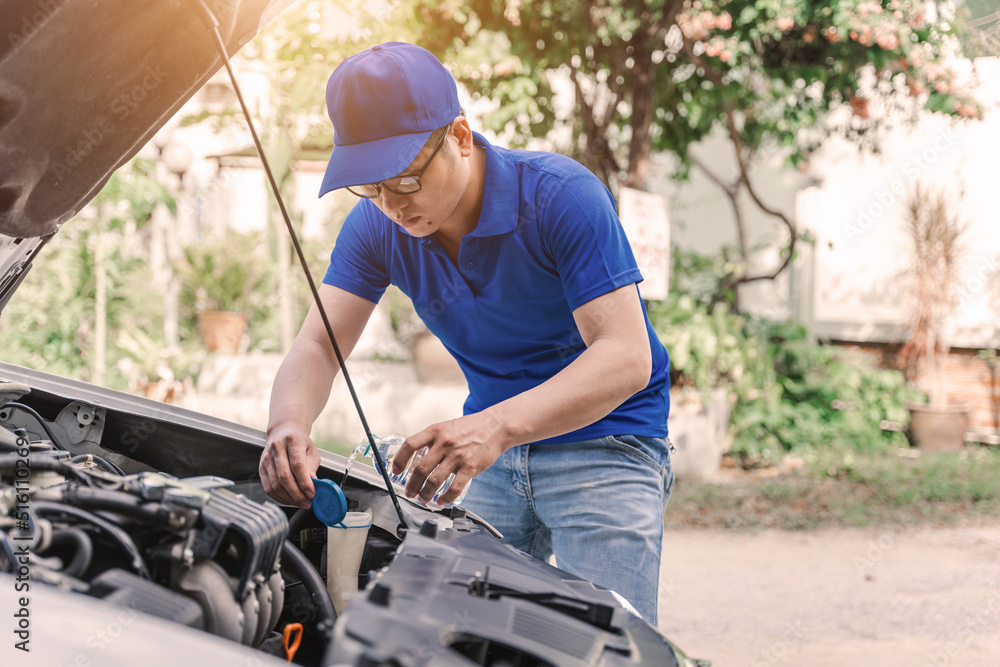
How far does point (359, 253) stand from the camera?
2.13 meters

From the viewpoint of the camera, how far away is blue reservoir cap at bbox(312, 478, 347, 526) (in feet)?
5.50

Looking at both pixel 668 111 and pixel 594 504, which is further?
pixel 668 111

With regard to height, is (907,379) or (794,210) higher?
(794,210)

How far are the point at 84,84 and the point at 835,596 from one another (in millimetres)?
4080

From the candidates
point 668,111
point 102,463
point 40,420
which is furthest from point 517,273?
point 668,111

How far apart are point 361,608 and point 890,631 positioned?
11.4 feet

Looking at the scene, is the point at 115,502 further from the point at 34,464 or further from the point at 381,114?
the point at 381,114

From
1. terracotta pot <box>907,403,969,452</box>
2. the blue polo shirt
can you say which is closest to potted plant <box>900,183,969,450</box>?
terracotta pot <box>907,403,969,452</box>

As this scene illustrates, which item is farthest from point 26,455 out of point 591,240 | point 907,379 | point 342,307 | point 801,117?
point 907,379

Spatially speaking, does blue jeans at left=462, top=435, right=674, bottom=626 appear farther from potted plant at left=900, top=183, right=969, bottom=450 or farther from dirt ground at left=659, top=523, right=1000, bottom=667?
potted plant at left=900, top=183, right=969, bottom=450

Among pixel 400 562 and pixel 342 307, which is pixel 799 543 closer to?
pixel 342 307

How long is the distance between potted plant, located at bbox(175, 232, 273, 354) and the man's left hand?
6711mm

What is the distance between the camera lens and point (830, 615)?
4.02 m

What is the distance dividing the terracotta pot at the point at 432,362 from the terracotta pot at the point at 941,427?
4.00 metres
